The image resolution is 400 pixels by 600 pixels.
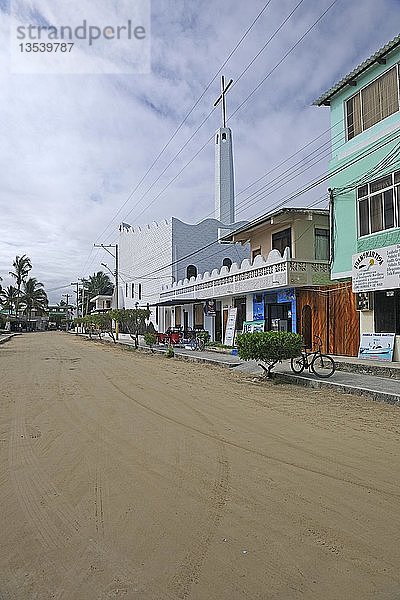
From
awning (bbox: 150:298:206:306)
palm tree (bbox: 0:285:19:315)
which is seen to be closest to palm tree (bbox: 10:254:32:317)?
palm tree (bbox: 0:285:19:315)

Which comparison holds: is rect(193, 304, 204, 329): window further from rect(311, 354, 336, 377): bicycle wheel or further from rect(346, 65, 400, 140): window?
rect(346, 65, 400, 140): window

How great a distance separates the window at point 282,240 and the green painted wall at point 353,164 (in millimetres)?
5515

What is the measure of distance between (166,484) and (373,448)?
2.97 metres

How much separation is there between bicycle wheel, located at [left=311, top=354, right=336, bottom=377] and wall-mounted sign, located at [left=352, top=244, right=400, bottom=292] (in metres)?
2.78

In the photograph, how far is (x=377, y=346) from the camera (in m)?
16.9

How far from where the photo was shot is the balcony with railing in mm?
22453

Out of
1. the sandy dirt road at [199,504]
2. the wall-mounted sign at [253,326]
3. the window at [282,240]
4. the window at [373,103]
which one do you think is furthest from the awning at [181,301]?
the sandy dirt road at [199,504]

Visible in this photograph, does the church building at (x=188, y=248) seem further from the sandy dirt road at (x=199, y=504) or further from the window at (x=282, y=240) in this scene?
the sandy dirt road at (x=199, y=504)

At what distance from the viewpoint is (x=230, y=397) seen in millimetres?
11781

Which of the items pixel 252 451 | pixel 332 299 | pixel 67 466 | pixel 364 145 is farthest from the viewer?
pixel 332 299

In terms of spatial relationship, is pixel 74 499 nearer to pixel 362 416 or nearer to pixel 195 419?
pixel 195 419

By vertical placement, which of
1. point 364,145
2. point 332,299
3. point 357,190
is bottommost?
point 332,299

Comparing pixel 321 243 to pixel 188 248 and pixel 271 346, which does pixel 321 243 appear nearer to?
pixel 271 346

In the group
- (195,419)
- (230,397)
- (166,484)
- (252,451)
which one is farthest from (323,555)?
(230,397)
